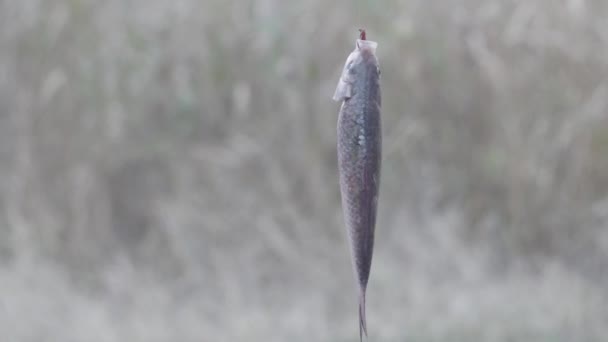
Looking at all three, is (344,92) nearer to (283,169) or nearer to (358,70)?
(358,70)

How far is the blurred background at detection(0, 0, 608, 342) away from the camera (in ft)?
11.7

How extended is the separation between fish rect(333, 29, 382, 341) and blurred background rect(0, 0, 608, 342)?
276cm

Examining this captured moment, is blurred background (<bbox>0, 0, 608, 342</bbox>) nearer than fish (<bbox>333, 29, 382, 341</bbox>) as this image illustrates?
No

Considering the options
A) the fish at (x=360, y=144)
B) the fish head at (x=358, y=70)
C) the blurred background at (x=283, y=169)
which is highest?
the fish head at (x=358, y=70)

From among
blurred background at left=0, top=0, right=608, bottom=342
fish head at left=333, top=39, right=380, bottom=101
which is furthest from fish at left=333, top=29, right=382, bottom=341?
blurred background at left=0, top=0, right=608, bottom=342

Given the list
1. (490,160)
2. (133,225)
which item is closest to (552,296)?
(490,160)

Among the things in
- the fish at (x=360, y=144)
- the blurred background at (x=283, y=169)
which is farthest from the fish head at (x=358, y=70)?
the blurred background at (x=283, y=169)

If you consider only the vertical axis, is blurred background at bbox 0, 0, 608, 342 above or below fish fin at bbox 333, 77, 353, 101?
below

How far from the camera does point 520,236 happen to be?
3793 millimetres

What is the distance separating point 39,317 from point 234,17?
5.00ft

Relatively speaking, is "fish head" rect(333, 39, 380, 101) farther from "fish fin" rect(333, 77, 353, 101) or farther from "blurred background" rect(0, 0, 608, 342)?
"blurred background" rect(0, 0, 608, 342)

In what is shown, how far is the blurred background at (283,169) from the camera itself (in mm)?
3570

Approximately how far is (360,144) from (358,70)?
0.04 metres

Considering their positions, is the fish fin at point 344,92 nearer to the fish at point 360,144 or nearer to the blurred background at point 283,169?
the fish at point 360,144
